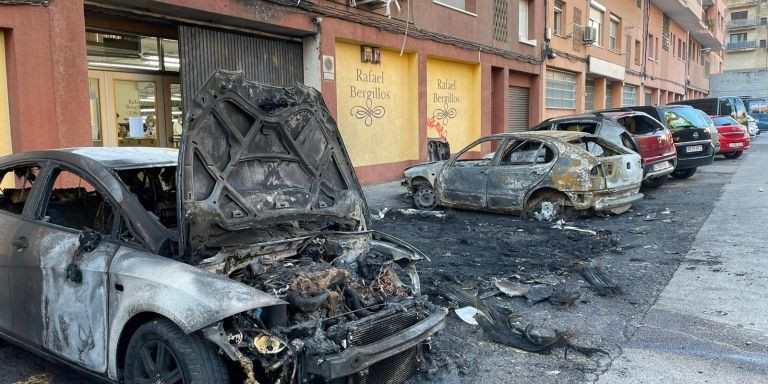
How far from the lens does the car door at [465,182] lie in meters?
9.49

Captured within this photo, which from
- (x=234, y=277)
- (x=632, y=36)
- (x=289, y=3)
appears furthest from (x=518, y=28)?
(x=234, y=277)

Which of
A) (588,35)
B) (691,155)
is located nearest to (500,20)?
(588,35)

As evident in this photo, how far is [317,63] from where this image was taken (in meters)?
11.9

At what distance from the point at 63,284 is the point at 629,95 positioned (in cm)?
3399

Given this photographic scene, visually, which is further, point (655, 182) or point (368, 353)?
point (655, 182)

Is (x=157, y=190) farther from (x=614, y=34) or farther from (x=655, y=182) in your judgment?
(x=614, y=34)

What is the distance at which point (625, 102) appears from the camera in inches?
1277

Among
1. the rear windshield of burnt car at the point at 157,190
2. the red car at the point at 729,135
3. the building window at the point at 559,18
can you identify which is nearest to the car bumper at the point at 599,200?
the rear windshield of burnt car at the point at 157,190

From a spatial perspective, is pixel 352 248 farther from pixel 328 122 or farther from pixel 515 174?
pixel 515 174

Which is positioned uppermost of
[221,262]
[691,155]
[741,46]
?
[741,46]

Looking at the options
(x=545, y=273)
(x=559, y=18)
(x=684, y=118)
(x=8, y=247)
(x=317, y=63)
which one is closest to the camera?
(x=8, y=247)

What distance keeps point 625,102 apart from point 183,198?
32.7 meters

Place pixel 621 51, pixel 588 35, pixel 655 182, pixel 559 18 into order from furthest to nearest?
1. pixel 621 51
2. pixel 588 35
3. pixel 559 18
4. pixel 655 182

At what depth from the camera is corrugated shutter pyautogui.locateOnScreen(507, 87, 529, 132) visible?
66.1 feet
